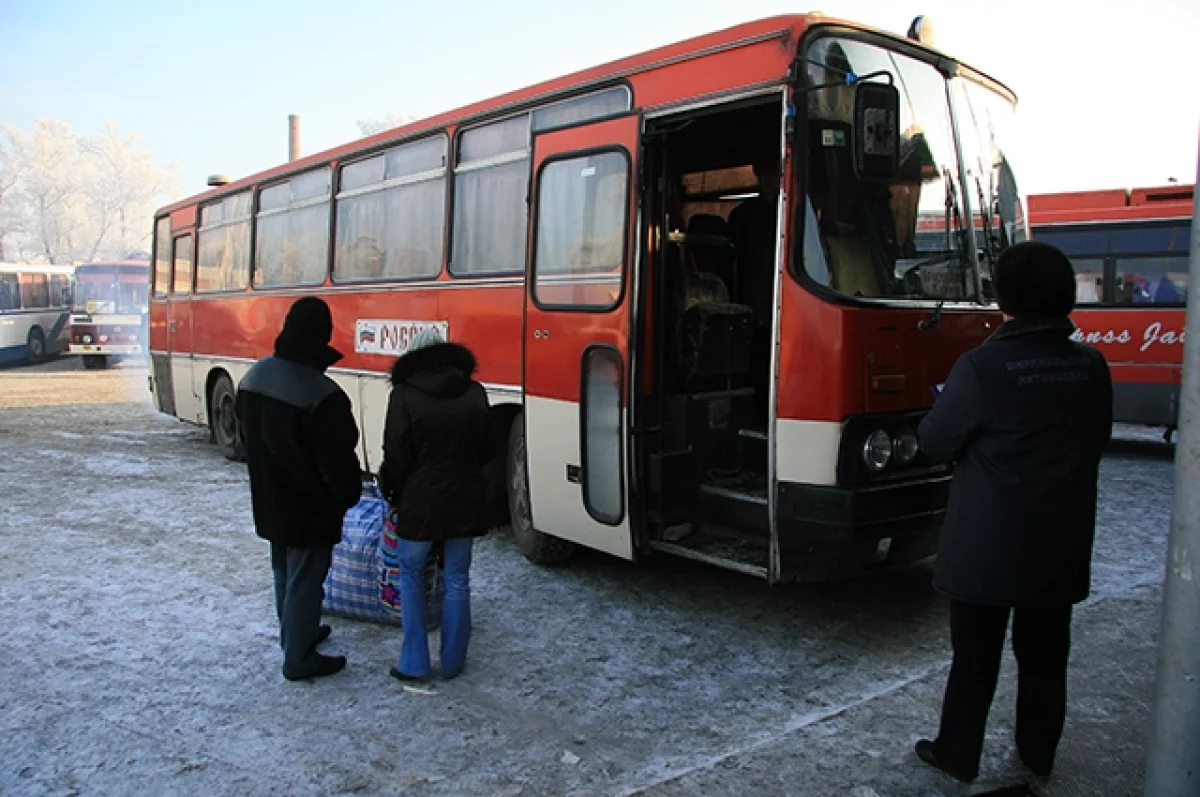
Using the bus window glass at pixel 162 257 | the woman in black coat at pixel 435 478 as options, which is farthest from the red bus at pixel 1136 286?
the bus window glass at pixel 162 257

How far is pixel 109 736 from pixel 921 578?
4776mm

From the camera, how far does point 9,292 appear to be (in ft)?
93.8

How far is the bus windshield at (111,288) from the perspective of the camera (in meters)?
30.2

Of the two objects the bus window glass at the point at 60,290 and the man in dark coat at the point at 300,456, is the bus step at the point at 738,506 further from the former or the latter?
the bus window glass at the point at 60,290

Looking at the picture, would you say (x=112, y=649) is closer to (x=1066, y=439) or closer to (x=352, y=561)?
(x=352, y=561)

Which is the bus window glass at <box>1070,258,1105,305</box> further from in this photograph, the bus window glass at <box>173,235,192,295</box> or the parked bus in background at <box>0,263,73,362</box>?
the parked bus in background at <box>0,263,73,362</box>

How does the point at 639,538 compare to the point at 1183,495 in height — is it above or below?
below

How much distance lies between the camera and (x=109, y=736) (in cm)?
398

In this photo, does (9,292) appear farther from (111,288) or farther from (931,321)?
(931,321)

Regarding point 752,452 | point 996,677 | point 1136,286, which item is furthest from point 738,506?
point 1136,286

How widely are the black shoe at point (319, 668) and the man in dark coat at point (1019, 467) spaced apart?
2873 millimetres

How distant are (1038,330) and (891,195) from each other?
179cm

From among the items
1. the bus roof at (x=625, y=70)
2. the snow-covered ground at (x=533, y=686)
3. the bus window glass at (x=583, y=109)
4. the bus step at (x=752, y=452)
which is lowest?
the snow-covered ground at (x=533, y=686)

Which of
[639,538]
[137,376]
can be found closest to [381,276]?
[639,538]
